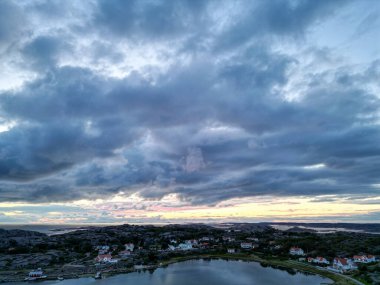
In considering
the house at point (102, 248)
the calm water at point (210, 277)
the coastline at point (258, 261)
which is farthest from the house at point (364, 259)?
the house at point (102, 248)

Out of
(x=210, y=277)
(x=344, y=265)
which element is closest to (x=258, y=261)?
(x=344, y=265)

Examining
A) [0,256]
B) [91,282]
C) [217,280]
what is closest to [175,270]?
[217,280]

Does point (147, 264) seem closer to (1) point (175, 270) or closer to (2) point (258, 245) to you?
(1) point (175, 270)

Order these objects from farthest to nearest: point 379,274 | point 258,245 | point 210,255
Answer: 1. point 258,245
2. point 210,255
3. point 379,274

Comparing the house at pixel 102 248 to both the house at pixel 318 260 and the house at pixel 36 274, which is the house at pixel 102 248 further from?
the house at pixel 318 260

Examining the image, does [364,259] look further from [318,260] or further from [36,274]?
[36,274]

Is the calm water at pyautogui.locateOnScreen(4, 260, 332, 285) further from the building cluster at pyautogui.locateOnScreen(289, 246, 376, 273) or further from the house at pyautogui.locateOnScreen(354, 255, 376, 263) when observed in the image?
the house at pyautogui.locateOnScreen(354, 255, 376, 263)

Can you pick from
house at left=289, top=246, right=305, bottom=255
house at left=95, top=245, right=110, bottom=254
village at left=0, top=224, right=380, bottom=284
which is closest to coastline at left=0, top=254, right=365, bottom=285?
village at left=0, top=224, right=380, bottom=284

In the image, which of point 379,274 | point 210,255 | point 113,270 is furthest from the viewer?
point 210,255
